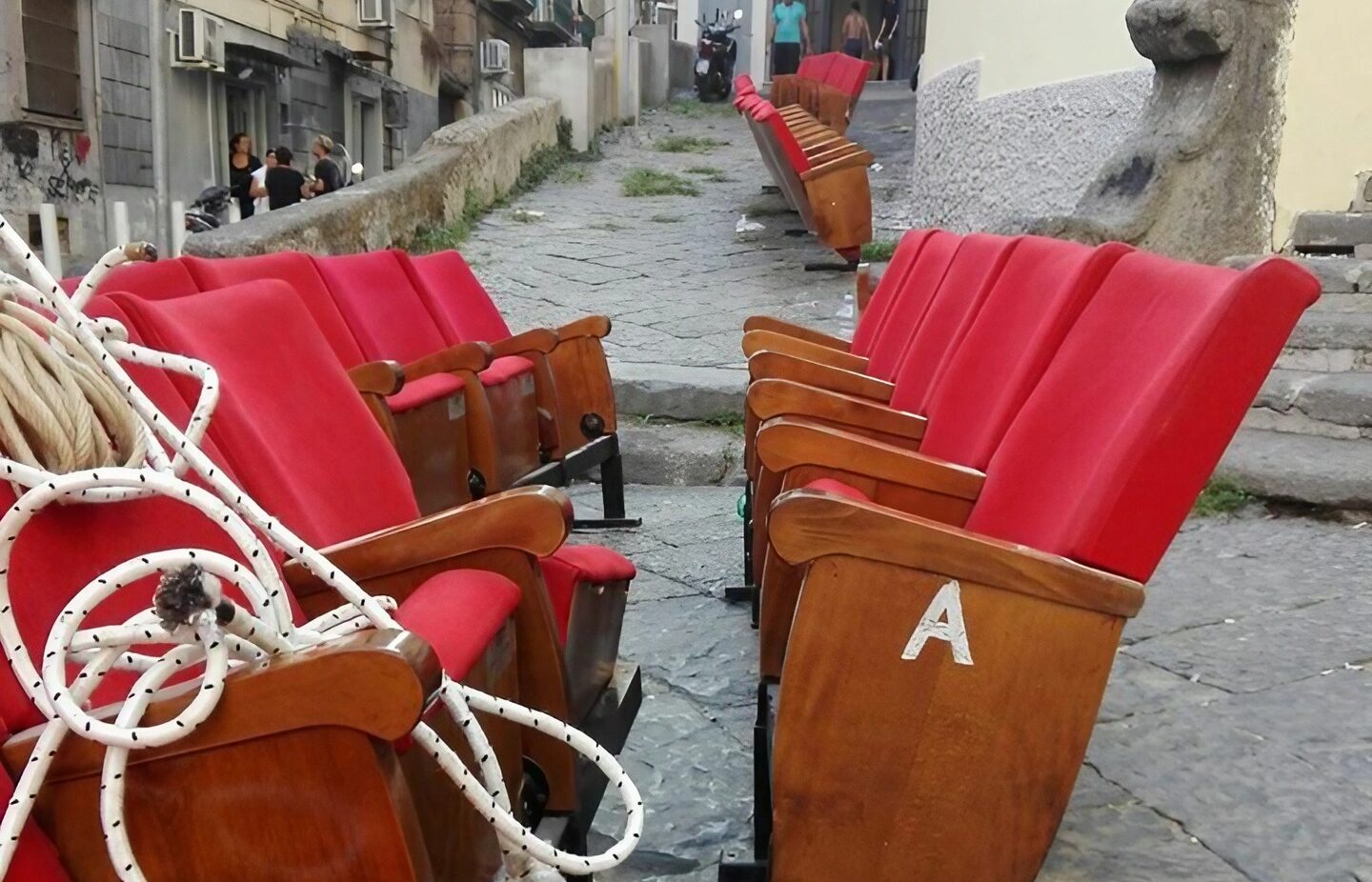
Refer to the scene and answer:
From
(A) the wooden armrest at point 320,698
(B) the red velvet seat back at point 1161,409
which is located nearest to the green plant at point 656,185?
(B) the red velvet seat back at point 1161,409

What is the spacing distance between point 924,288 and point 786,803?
1547mm

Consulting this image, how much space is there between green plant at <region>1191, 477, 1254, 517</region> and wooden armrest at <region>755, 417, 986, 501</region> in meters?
1.35

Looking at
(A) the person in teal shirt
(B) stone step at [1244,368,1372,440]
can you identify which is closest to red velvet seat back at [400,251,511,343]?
(B) stone step at [1244,368,1372,440]

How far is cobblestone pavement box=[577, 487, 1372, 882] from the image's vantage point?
142cm

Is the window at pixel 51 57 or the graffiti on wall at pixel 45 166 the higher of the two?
the window at pixel 51 57

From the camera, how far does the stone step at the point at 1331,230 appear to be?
3615 mm

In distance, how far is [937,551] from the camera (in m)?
1.16

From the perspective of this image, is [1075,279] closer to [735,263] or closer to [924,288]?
[924,288]

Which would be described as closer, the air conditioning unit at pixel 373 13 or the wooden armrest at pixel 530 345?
the wooden armrest at pixel 530 345

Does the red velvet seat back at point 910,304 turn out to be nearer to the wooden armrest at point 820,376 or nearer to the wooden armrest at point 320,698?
the wooden armrest at point 820,376

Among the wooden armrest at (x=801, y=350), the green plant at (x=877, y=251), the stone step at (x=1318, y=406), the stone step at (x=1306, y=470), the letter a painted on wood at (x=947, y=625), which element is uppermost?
the green plant at (x=877, y=251)

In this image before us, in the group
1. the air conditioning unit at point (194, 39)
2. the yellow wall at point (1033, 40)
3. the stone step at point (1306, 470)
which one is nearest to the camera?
the stone step at point (1306, 470)

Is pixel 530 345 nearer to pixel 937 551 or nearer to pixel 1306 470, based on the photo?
pixel 1306 470

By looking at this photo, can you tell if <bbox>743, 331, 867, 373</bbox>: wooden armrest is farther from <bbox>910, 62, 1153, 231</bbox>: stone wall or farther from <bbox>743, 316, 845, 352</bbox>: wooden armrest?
<bbox>910, 62, 1153, 231</bbox>: stone wall
